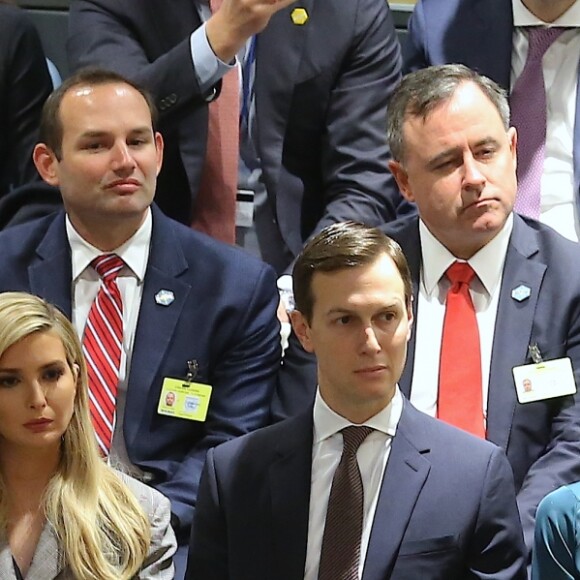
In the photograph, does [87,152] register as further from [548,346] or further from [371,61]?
[548,346]

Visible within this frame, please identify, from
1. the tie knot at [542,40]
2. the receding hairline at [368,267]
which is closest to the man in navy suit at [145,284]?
the receding hairline at [368,267]

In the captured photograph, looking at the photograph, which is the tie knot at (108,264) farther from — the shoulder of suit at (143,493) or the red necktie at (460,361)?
the red necktie at (460,361)

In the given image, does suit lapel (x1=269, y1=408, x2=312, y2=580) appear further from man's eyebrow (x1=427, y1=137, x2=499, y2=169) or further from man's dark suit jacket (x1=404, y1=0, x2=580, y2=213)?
man's dark suit jacket (x1=404, y1=0, x2=580, y2=213)

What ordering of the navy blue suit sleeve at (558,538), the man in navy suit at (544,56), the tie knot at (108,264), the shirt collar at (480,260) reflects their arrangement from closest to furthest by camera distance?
1. the navy blue suit sleeve at (558,538)
2. the shirt collar at (480,260)
3. the tie knot at (108,264)
4. the man in navy suit at (544,56)

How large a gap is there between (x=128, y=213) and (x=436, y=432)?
75 cm

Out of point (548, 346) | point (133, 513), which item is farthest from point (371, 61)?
point (133, 513)

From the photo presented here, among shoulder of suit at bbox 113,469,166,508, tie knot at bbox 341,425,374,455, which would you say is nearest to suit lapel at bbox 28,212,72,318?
shoulder of suit at bbox 113,469,166,508

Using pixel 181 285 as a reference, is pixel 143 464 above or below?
below

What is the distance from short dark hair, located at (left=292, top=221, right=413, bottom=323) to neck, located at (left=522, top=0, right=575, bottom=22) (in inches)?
37.2

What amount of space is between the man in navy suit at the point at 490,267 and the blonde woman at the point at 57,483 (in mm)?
543

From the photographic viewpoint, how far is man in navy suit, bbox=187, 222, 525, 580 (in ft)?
6.16

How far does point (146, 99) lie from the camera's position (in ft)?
8.15

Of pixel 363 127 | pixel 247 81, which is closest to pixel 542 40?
pixel 363 127

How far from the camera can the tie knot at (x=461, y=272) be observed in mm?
2311
